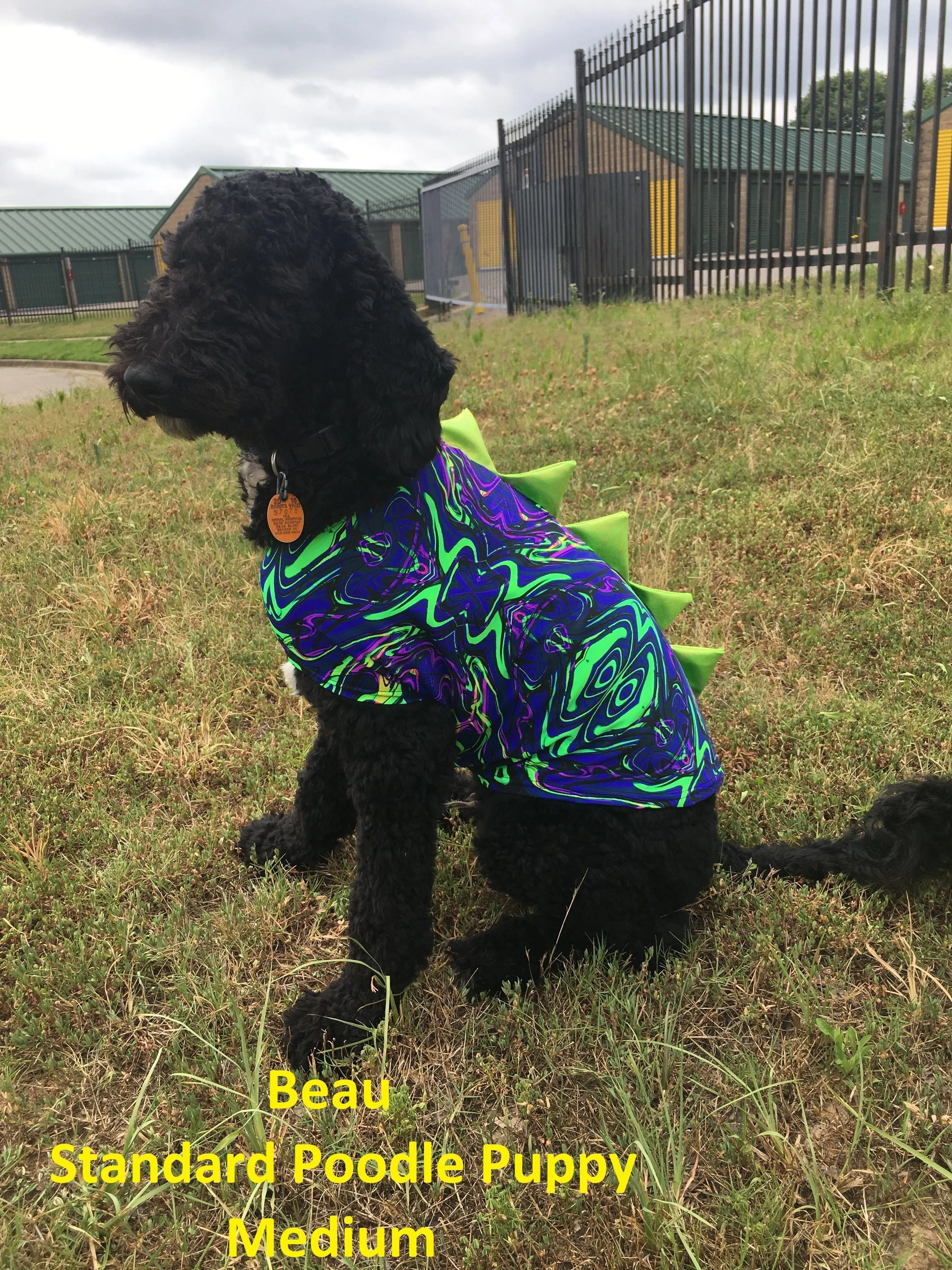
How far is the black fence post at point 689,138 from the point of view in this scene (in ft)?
29.3

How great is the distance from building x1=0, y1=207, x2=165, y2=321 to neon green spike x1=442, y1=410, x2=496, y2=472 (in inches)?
1752

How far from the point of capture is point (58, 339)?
88.8ft

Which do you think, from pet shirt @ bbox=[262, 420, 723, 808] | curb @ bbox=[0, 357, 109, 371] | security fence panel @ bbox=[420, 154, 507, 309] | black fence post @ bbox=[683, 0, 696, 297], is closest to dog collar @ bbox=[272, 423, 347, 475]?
pet shirt @ bbox=[262, 420, 723, 808]

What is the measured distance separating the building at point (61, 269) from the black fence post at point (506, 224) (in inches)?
1265

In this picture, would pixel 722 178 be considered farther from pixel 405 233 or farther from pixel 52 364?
pixel 405 233

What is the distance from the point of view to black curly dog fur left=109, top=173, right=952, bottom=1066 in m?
1.72

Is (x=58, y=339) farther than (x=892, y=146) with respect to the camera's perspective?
Yes

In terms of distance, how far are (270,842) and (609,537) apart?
1.40 m

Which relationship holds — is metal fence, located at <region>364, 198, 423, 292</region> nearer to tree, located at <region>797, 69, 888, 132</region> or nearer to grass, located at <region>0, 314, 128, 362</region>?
grass, located at <region>0, 314, 128, 362</region>

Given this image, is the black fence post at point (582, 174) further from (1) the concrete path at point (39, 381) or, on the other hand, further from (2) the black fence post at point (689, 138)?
(1) the concrete path at point (39, 381)

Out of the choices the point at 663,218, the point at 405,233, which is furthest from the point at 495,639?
the point at 405,233

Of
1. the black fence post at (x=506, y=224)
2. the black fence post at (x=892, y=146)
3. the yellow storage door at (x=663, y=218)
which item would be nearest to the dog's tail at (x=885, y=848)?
the black fence post at (x=892, y=146)

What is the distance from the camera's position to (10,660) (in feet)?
11.8

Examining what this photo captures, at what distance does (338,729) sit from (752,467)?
360 centimetres
